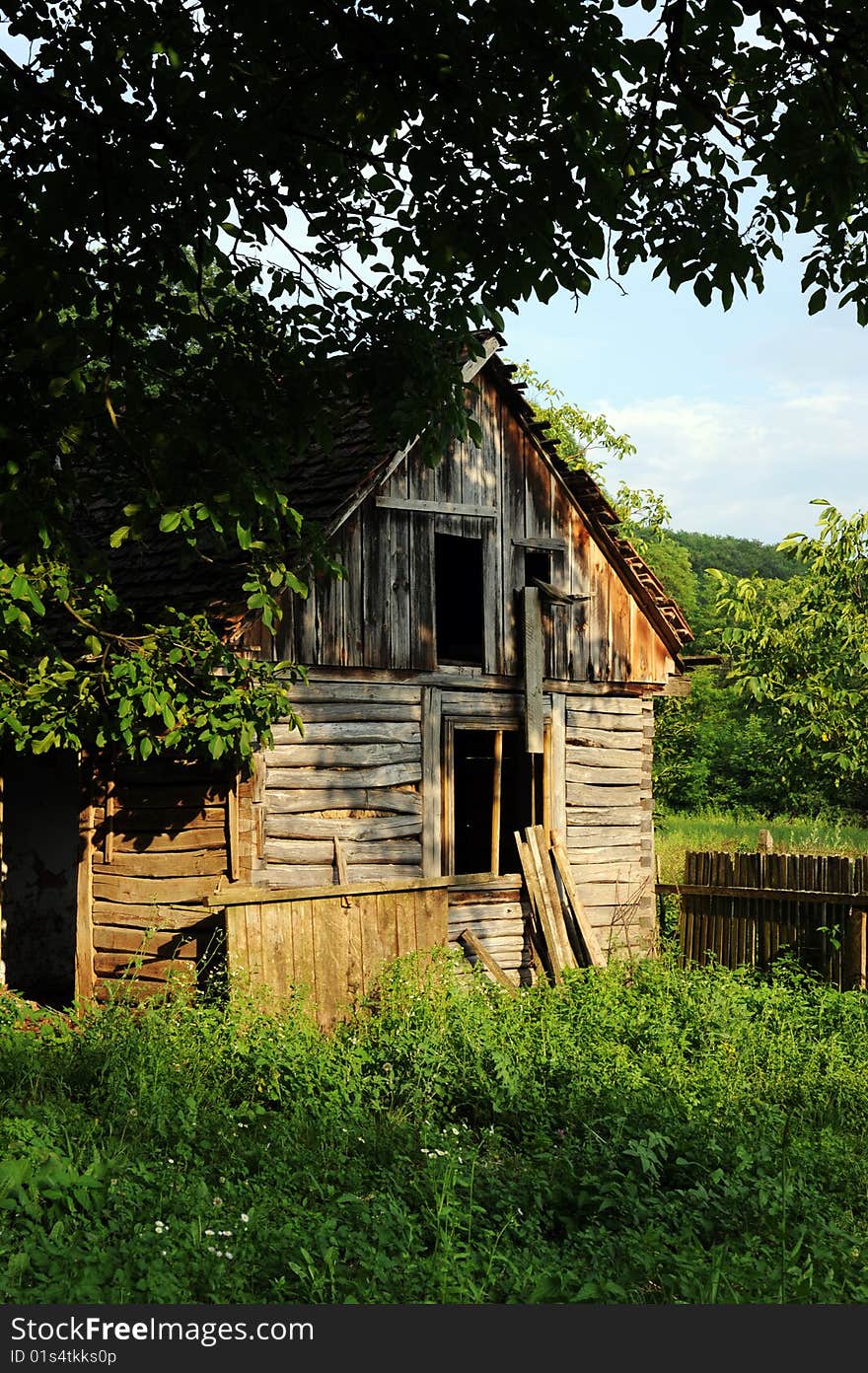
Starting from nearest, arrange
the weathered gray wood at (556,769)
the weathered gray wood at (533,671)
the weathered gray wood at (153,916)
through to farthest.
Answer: the weathered gray wood at (153,916), the weathered gray wood at (533,671), the weathered gray wood at (556,769)

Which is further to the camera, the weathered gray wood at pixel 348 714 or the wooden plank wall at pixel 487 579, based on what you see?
the wooden plank wall at pixel 487 579

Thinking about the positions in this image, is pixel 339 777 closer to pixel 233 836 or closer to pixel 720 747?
pixel 233 836

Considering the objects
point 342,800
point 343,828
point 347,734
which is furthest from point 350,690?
point 343,828

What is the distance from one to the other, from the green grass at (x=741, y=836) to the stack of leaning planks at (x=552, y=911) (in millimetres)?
10250

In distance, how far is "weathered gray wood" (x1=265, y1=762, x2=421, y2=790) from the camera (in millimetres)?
12273

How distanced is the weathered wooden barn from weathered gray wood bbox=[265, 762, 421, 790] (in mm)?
24

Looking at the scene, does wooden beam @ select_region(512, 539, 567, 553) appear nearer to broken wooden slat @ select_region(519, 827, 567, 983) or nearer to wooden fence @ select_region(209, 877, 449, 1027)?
broken wooden slat @ select_region(519, 827, 567, 983)

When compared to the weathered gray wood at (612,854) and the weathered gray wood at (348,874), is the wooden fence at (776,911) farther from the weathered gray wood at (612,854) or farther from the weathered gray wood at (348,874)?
the weathered gray wood at (348,874)

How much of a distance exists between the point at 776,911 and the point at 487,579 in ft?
15.7

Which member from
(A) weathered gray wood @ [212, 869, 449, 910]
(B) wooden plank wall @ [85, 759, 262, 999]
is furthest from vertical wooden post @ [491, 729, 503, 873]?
(B) wooden plank wall @ [85, 759, 262, 999]

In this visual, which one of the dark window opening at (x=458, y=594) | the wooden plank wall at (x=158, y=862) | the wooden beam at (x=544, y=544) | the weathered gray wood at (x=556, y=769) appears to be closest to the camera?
the wooden plank wall at (x=158, y=862)

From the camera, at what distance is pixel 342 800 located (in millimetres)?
12734

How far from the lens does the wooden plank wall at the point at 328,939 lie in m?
10.6

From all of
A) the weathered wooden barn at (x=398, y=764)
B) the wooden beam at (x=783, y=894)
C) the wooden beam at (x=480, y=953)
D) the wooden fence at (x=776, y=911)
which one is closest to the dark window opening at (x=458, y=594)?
the weathered wooden barn at (x=398, y=764)
